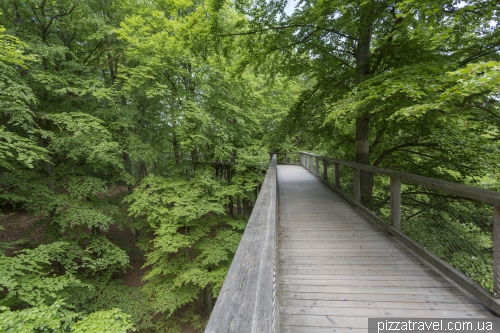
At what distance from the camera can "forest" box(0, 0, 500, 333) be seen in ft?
13.3

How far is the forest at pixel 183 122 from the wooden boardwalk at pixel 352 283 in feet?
3.68

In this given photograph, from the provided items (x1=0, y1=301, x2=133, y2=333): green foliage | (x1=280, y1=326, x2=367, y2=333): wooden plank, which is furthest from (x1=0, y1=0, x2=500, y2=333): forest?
(x1=280, y1=326, x2=367, y2=333): wooden plank

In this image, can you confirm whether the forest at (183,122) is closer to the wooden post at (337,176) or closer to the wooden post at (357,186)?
the wooden post at (357,186)

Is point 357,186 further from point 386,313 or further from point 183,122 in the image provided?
point 183,122

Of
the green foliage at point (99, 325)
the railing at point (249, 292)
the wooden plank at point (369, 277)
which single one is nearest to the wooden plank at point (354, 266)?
the wooden plank at point (369, 277)

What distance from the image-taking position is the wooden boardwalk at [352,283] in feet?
6.31

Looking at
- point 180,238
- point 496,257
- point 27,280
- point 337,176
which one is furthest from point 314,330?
point 27,280

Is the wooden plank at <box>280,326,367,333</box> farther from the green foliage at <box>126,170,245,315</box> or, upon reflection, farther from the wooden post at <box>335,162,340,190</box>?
the wooden post at <box>335,162,340,190</box>

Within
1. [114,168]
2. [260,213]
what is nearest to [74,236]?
[114,168]

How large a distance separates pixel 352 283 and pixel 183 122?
711 centimetres

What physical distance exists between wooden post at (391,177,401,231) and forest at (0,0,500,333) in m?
0.39

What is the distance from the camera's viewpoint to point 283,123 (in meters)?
7.36

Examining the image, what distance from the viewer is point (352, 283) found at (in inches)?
94.0

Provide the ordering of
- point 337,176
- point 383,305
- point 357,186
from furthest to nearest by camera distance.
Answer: point 337,176, point 357,186, point 383,305
